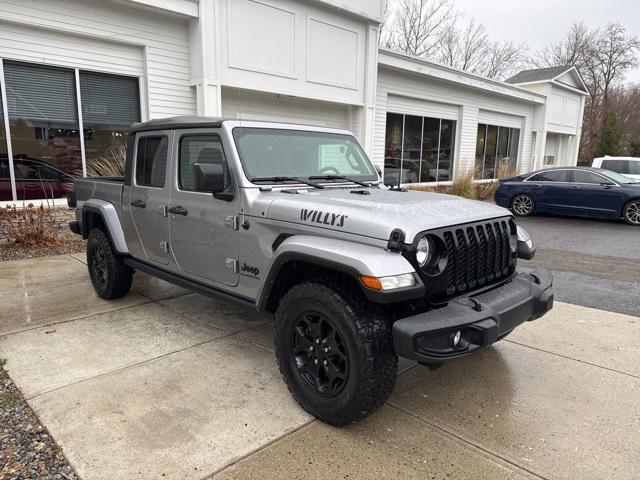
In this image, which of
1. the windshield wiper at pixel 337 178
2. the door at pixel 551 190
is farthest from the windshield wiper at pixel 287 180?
the door at pixel 551 190

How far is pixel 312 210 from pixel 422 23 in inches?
1465

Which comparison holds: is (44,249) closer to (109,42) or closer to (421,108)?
(109,42)

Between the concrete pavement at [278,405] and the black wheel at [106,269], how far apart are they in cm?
38

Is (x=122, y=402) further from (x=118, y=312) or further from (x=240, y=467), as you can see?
(x=118, y=312)

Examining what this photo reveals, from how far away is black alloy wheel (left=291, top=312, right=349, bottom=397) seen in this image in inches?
110

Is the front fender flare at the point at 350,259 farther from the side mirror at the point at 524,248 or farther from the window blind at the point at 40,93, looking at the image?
the window blind at the point at 40,93

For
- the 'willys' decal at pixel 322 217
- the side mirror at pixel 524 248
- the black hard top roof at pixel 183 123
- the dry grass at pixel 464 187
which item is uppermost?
the black hard top roof at pixel 183 123

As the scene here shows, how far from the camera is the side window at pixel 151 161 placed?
4.21 m

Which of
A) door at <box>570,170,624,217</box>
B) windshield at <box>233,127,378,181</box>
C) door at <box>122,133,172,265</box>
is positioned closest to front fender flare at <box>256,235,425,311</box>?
windshield at <box>233,127,378,181</box>

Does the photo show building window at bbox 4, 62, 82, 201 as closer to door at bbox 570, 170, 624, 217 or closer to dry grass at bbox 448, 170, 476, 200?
dry grass at bbox 448, 170, 476, 200

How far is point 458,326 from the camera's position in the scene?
251cm

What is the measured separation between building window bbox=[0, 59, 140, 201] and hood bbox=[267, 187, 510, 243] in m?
7.49

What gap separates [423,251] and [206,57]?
8.98 m

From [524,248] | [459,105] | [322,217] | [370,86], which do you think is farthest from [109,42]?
[459,105]
